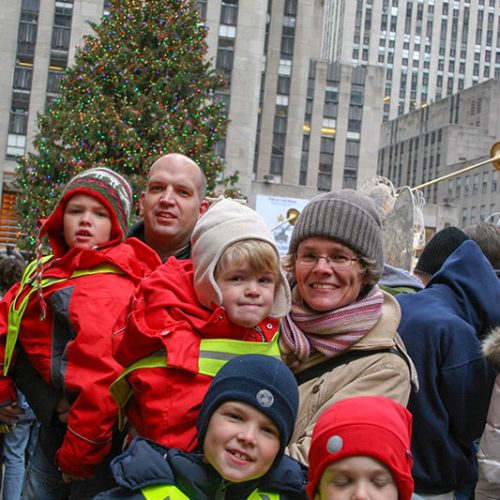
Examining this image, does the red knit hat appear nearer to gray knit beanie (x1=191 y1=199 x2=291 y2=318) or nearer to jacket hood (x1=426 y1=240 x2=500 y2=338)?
gray knit beanie (x1=191 y1=199 x2=291 y2=318)

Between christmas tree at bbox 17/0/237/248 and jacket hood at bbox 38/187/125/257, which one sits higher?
christmas tree at bbox 17/0/237/248

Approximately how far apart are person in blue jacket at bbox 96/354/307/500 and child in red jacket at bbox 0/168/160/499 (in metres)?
0.47

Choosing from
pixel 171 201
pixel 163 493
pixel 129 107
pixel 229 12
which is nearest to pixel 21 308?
pixel 171 201

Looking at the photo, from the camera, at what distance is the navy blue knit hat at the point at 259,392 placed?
7.91 ft

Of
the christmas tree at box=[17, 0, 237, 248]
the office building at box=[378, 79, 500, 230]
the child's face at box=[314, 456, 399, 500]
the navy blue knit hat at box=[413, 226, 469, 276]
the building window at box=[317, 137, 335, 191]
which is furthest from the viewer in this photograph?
the office building at box=[378, 79, 500, 230]

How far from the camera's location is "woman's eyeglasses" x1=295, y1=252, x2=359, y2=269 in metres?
2.86

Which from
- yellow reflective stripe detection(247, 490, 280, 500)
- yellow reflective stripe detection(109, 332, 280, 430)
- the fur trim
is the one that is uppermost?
the fur trim

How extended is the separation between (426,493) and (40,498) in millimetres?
1607

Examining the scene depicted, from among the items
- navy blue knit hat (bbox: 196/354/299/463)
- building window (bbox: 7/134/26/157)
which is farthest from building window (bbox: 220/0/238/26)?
navy blue knit hat (bbox: 196/354/299/463)

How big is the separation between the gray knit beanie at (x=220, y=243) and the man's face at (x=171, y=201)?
2.30 feet

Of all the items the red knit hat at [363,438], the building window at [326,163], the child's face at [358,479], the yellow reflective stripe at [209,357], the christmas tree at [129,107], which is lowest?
the child's face at [358,479]

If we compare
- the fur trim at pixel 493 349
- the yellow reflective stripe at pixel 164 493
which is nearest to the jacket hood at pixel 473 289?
the fur trim at pixel 493 349

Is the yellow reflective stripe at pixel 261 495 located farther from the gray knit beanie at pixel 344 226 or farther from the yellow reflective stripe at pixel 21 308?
the yellow reflective stripe at pixel 21 308

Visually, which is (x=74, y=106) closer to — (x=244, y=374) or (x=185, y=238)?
(x=185, y=238)
